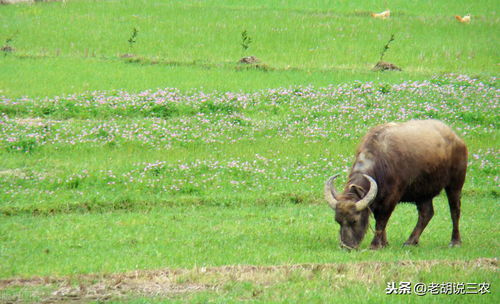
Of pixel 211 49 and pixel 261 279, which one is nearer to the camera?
pixel 261 279

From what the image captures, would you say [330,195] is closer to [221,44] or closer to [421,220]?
[421,220]

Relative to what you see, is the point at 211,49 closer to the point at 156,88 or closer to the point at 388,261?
the point at 156,88

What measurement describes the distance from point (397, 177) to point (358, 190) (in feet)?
2.56

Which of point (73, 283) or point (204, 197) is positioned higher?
point (73, 283)

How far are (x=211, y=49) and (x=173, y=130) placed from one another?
1013 centimetres

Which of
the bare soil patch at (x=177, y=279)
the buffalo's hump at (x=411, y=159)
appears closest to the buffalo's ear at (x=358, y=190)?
the buffalo's hump at (x=411, y=159)

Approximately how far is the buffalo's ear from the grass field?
0.89 m

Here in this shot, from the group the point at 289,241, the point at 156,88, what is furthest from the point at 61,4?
the point at 289,241

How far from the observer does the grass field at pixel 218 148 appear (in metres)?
9.38

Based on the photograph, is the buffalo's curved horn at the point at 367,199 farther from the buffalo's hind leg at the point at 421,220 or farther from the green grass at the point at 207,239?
the buffalo's hind leg at the point at 421,220

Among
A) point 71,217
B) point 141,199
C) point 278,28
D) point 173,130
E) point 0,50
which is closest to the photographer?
point 71,217

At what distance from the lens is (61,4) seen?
123 ft

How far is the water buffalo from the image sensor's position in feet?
35.4

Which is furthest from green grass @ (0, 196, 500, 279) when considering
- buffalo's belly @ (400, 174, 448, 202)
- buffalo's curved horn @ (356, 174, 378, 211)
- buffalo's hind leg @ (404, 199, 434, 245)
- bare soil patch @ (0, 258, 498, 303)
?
buffalo's belly @ (400, 174, 448, 202)
